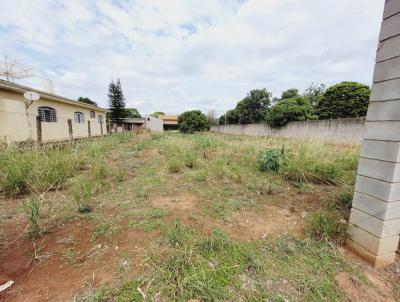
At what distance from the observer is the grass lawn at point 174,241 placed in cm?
119

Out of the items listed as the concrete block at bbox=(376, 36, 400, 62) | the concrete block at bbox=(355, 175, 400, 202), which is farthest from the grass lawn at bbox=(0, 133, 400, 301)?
the concrete block at bbox=(376, 36, 400, 62)

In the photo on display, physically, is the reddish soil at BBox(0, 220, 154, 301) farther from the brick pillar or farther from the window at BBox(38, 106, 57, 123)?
the window at BBox(38, 106, 57, 123)

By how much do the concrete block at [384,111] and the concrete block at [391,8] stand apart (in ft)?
2.01

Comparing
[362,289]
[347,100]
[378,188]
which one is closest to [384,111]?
[378,188]

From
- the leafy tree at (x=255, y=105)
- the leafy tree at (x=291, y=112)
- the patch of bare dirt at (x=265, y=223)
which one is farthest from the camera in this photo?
the leafy tree at (x=255, y=105)

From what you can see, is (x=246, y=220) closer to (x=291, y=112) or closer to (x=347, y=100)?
(x=291, y=112)

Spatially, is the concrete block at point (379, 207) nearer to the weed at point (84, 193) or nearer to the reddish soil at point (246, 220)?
the reddish soil at point (246, 220)

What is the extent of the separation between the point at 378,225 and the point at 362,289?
47 centimetres

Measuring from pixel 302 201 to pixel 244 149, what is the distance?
387cm

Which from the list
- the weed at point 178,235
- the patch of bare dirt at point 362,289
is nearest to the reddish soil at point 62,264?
the weed at point 178,235

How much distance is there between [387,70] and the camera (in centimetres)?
127

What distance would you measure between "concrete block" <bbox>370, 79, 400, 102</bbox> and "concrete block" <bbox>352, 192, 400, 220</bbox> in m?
0.75

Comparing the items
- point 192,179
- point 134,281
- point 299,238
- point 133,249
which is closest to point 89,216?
point 133,249

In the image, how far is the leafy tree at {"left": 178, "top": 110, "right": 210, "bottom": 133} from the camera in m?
18.6
